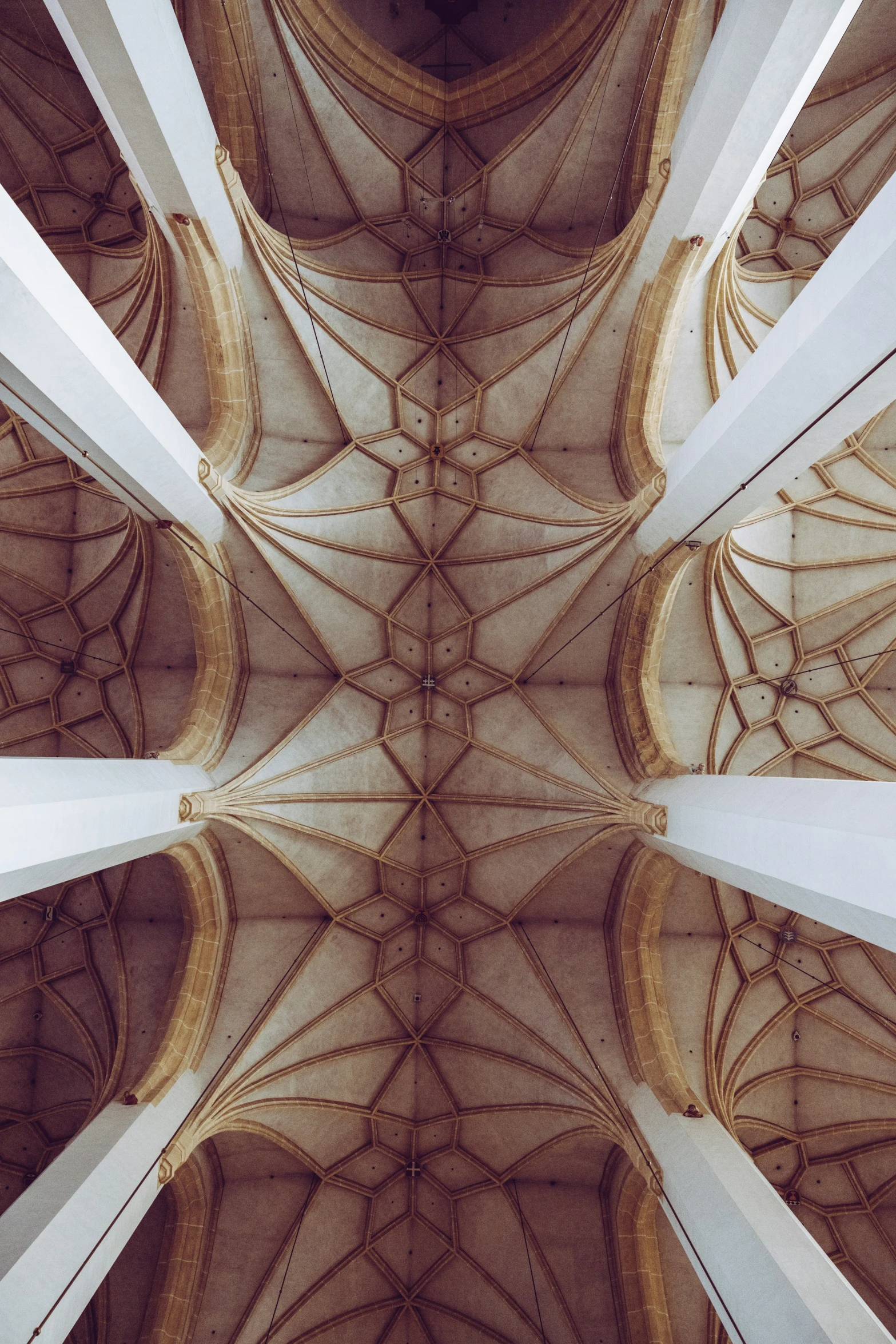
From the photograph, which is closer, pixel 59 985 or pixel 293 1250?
pixel 293 1250

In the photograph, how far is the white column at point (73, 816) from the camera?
6738 mm

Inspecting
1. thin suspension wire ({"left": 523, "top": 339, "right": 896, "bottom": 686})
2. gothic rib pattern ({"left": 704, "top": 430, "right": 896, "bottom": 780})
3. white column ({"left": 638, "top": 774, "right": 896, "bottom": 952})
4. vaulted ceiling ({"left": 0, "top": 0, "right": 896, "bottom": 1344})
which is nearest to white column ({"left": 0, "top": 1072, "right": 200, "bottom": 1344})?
vaulted ceiling ({"left": 0, "top": 0, "right": 896, "bottom": 1344})

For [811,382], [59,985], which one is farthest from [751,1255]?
[59,985]

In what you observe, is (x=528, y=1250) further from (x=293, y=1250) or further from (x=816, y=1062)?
(x=816, y=1062)

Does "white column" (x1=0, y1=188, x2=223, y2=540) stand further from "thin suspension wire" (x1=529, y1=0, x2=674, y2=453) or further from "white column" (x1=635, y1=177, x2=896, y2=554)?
"thin suspension wire" (x1=529, y1=0, x2=674, y2=453)

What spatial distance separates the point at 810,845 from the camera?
6.52m

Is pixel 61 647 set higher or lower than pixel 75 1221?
higher

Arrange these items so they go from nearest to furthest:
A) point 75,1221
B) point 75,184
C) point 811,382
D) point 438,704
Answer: point 811,382 < point 75,1221 < point 75,184 < point 438,704

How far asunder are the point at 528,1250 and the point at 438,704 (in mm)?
8899

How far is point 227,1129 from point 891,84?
18.5 meters

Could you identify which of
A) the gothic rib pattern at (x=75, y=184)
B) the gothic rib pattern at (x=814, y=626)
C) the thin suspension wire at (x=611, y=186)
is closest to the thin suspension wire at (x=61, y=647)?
the gothic rib pattern at (x=75, y=184)

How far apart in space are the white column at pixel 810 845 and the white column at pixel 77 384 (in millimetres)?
6849

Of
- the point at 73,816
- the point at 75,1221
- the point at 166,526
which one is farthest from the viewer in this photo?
the point at 166,526

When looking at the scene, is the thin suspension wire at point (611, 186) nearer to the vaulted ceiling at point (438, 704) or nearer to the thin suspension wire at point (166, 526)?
the vaulted ceiling at point (438, 704)
